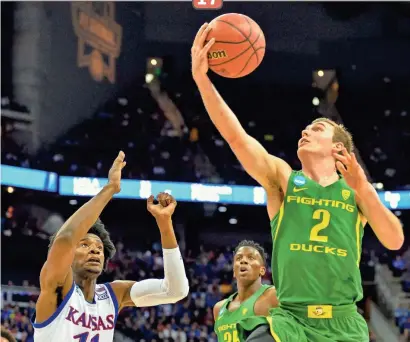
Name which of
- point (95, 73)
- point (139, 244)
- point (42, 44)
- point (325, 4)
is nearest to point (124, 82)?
point (95, 73)

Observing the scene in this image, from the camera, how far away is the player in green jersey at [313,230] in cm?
361

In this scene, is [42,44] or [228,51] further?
[42,44]

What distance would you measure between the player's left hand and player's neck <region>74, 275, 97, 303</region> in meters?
1.55

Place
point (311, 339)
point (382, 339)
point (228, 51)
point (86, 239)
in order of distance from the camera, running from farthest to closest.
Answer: point (382, 339) → point (86, 239) → point (228, 51) → point (311, 339)

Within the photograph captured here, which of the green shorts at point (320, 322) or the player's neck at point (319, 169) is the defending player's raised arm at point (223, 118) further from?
the green shorts at point (320, 322)

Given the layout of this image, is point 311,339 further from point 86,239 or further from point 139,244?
point 139,244

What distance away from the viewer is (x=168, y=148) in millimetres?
23188

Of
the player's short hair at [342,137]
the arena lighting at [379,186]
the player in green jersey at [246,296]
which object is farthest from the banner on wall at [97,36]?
the player's short hair at [342,137]

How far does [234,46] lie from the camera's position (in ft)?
12.9

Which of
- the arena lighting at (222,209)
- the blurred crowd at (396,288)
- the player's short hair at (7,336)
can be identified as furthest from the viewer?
the arena lighting at (222,209)

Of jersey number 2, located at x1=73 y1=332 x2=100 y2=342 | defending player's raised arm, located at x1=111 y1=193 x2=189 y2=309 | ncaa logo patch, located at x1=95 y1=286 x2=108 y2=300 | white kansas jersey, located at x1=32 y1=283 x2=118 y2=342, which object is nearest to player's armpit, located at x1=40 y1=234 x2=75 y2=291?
white kansas jersey, located at x1=32 y1=283 x2=118 y2=342

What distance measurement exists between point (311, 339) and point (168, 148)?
1977 centimetres

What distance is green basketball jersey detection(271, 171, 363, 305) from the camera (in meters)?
3.62

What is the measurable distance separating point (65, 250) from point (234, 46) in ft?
4.53
